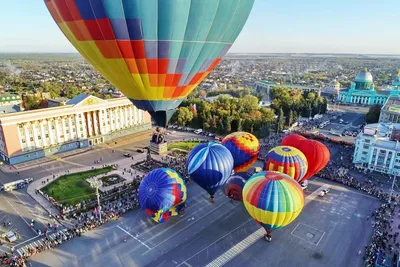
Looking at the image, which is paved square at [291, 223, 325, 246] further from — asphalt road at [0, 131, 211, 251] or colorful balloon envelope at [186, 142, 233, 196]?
asphalt road at [0, 131, 211, 251]

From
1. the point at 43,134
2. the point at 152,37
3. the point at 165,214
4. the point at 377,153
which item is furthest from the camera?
A: the point at 43,134

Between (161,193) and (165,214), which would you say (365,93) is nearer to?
(165,214)

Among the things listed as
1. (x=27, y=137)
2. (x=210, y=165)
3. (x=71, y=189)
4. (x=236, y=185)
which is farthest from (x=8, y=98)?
(x=236, y=185)

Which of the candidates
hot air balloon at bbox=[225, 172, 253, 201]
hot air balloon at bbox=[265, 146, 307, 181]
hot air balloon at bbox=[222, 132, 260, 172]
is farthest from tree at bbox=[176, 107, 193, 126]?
hot air balloon at bbox=[265, 146, 307, 181]

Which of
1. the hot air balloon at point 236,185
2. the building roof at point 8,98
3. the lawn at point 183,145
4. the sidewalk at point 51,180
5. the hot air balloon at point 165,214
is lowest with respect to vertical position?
the sidewalk at point 51,180

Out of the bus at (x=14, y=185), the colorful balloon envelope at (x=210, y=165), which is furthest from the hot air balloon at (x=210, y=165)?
the bus at (x=14, y=185)

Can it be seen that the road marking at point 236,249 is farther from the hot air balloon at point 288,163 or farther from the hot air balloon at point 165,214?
the hot air balloon at point 288,163
